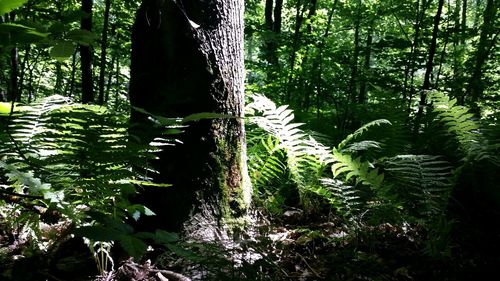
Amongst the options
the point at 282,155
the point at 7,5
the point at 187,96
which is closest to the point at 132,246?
the point at 7,5

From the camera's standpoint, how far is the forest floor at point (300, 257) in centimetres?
156

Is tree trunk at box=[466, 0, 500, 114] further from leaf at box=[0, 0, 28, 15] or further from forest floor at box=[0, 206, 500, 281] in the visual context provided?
leaf at box=[0, 0, 28, 15]

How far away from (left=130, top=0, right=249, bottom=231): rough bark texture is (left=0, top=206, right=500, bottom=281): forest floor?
0.27 meters

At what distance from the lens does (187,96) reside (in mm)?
2090

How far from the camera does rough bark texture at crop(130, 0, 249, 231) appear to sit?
2.06 meters

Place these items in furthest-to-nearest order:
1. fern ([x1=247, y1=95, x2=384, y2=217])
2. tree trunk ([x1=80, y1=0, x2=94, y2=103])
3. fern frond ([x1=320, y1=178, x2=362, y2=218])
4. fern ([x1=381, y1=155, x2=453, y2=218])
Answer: tree trunk ([x1=80, y1=0, x2=94, y2=103])
fern ([x1=247, y1=95, x2=384, y2=217])
fern frond ([x1=320, y1=178, x2=362, y2=218])
fern ([x1=381, y1=155, x2=453, y2=218])

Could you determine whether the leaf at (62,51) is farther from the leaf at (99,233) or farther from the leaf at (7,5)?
the leaf at (99,233)

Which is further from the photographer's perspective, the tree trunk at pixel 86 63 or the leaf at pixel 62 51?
the tree trunk at pixel 86 63

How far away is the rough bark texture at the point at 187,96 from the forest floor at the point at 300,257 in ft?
0.89

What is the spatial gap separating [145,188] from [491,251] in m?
1.89

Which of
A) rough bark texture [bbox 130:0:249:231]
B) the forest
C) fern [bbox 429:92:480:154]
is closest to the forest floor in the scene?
the forest

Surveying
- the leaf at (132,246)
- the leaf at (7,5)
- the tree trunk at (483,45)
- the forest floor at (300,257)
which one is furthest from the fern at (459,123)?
the tree trunk at (483,45)

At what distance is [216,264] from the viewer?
1298mm

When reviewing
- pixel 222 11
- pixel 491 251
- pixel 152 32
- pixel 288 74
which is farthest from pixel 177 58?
pixel 288 74
